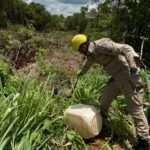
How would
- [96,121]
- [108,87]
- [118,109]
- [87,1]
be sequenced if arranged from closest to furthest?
1. [96,121]
2. [108,87]
3. [118,109]
4. [87,1]

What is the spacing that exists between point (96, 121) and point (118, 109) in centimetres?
131

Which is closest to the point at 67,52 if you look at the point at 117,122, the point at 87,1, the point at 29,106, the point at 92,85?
the point at 87,1

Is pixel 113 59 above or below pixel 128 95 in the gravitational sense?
above

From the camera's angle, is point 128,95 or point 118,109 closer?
point 128,95

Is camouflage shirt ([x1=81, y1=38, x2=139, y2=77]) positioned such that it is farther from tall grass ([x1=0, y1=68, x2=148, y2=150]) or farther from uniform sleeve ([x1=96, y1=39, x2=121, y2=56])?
tall grass ([x1=0, y1=68, x2=148, y2=150])

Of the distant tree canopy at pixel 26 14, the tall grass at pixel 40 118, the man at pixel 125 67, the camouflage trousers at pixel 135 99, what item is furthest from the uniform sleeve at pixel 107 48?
the distant tree canopy at pixel 26 14

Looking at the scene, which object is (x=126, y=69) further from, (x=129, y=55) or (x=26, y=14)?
(x=26, y=14)

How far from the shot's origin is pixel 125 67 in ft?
22.2

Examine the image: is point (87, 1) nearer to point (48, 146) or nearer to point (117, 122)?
point (117, 122)

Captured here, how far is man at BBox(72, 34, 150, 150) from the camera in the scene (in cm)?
676

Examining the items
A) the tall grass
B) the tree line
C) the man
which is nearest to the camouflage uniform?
the man

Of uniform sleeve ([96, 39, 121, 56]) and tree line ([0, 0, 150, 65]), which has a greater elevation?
uniform sleeve ([96, 39, 121, 56])

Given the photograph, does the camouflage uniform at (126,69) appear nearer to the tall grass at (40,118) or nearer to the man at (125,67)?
the man at (125,67)

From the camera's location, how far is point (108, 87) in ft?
23.7
